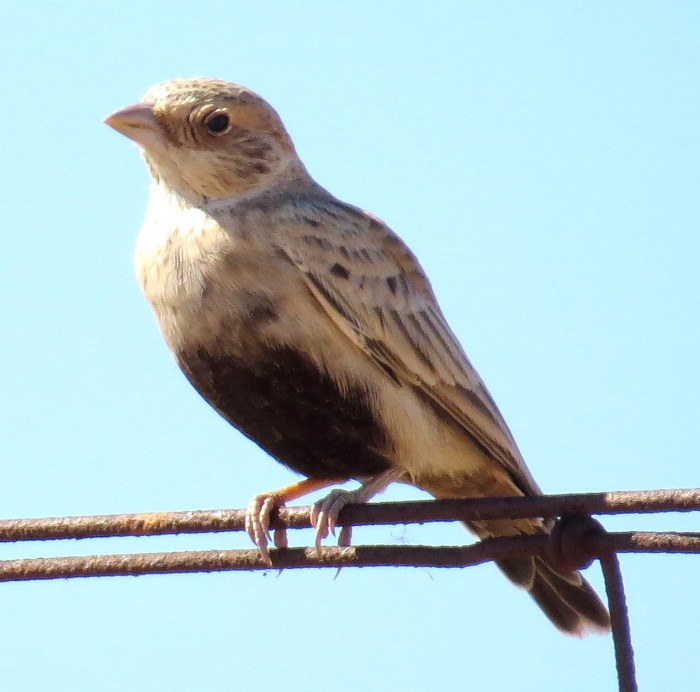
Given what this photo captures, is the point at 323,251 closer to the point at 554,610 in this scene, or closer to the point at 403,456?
the point at 403,456

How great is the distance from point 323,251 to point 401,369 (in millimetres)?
696

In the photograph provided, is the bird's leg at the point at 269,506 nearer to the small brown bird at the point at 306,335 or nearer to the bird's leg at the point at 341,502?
the small brown bird at the point at 306,335

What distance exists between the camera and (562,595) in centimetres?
671

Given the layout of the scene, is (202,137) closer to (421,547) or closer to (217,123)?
(217,123)

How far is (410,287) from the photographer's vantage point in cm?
718

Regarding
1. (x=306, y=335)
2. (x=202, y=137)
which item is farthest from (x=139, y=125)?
(x=306, y=335)

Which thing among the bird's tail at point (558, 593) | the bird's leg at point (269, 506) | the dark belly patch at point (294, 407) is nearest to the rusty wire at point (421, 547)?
the bird's leg at point (269, 506)

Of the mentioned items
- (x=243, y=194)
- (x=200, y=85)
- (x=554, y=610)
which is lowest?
(x=554, y=610)

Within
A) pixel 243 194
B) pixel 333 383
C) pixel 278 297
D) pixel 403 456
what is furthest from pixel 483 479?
pixel 243 194

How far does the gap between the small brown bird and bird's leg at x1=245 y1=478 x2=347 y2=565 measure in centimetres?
1

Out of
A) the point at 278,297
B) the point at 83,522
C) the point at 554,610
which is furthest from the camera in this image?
the point at 554,610

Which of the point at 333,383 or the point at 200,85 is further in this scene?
the point at 200,85

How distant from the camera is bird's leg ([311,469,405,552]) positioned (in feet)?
18.2

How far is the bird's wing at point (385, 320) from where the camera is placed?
253 inches
